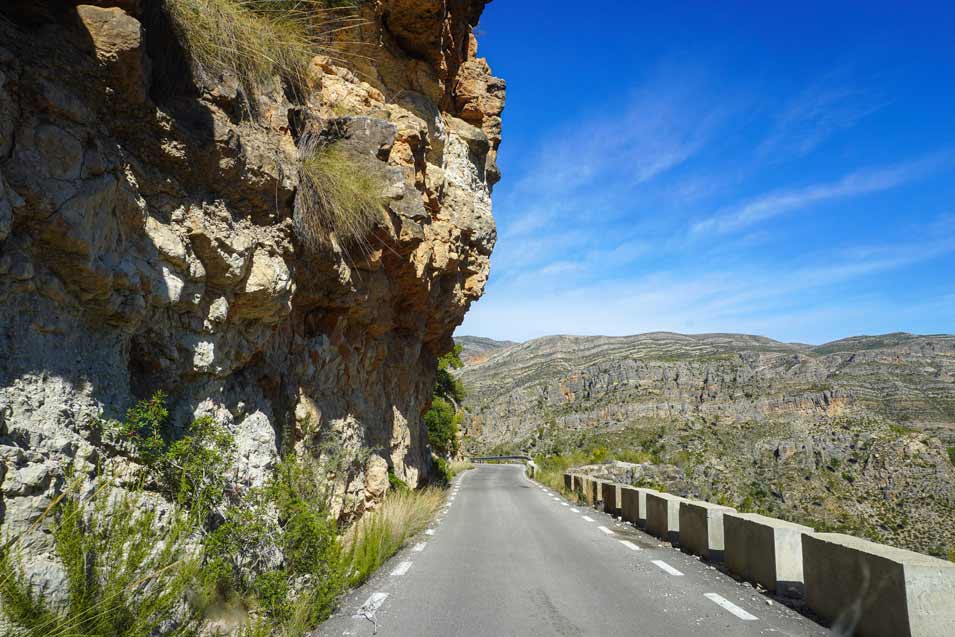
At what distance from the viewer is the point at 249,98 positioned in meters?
7.27

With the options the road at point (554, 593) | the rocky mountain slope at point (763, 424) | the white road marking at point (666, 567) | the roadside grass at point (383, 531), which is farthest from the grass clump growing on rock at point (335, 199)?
the rocky mountain slope at point (763, 424)

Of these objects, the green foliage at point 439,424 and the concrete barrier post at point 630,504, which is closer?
the concrete barrier post at point 630,504

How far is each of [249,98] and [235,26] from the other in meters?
0.80

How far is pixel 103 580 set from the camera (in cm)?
343

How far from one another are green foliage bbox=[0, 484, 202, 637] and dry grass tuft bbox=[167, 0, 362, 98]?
15.5ft

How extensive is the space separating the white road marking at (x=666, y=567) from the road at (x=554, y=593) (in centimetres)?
3

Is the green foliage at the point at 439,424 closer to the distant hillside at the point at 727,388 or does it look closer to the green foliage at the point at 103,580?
the green foliage at the point at 103,580

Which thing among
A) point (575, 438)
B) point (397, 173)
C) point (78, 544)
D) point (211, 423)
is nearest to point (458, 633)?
point (211, 423)

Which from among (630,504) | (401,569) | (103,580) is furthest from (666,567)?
(103,580)

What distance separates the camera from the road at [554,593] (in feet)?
18.0

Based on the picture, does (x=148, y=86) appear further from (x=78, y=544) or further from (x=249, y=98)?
(x=78, y=544)

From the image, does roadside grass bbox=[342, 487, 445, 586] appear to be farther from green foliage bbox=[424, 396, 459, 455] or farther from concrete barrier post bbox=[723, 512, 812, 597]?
green foliage bbox=[424, 396, 459, 455]

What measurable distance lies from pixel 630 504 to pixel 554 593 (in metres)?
6.97

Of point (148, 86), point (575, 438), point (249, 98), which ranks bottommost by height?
point (575, 438)
